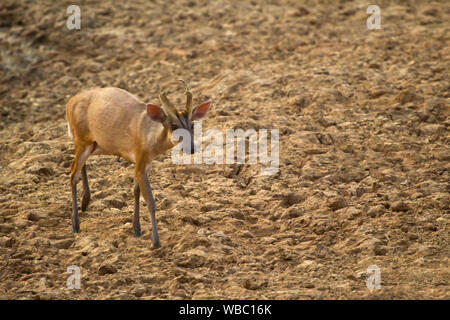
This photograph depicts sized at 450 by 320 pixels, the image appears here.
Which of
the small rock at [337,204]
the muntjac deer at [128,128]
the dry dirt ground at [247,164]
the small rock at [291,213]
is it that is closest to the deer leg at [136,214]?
the muntjac deer at [128,128]

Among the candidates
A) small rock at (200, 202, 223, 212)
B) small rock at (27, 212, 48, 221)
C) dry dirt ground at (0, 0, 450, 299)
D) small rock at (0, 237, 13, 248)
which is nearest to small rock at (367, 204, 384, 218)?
dry dirt ground at (0, 0, 450, 299)

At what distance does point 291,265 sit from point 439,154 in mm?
3295

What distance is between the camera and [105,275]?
7.94 m

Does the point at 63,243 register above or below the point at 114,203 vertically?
below

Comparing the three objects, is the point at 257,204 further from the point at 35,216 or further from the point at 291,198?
the point at 35,216

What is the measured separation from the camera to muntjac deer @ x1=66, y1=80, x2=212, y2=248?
8.06m

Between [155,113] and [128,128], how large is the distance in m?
0.54

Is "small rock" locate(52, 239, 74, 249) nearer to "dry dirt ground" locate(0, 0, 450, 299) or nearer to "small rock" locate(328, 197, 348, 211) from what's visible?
"dry dirt ground" locate(0, 0, 450, 299)

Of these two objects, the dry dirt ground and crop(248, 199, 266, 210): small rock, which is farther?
crop(248, 199, 266, 210): small rock

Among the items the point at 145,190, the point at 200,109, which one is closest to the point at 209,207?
the point at 145,190

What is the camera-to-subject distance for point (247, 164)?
10.2 metres

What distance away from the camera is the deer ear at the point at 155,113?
8.04 m

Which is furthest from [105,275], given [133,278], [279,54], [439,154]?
[279,54]

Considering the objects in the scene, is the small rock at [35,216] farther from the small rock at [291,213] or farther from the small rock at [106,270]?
the small rock at [291,213]
